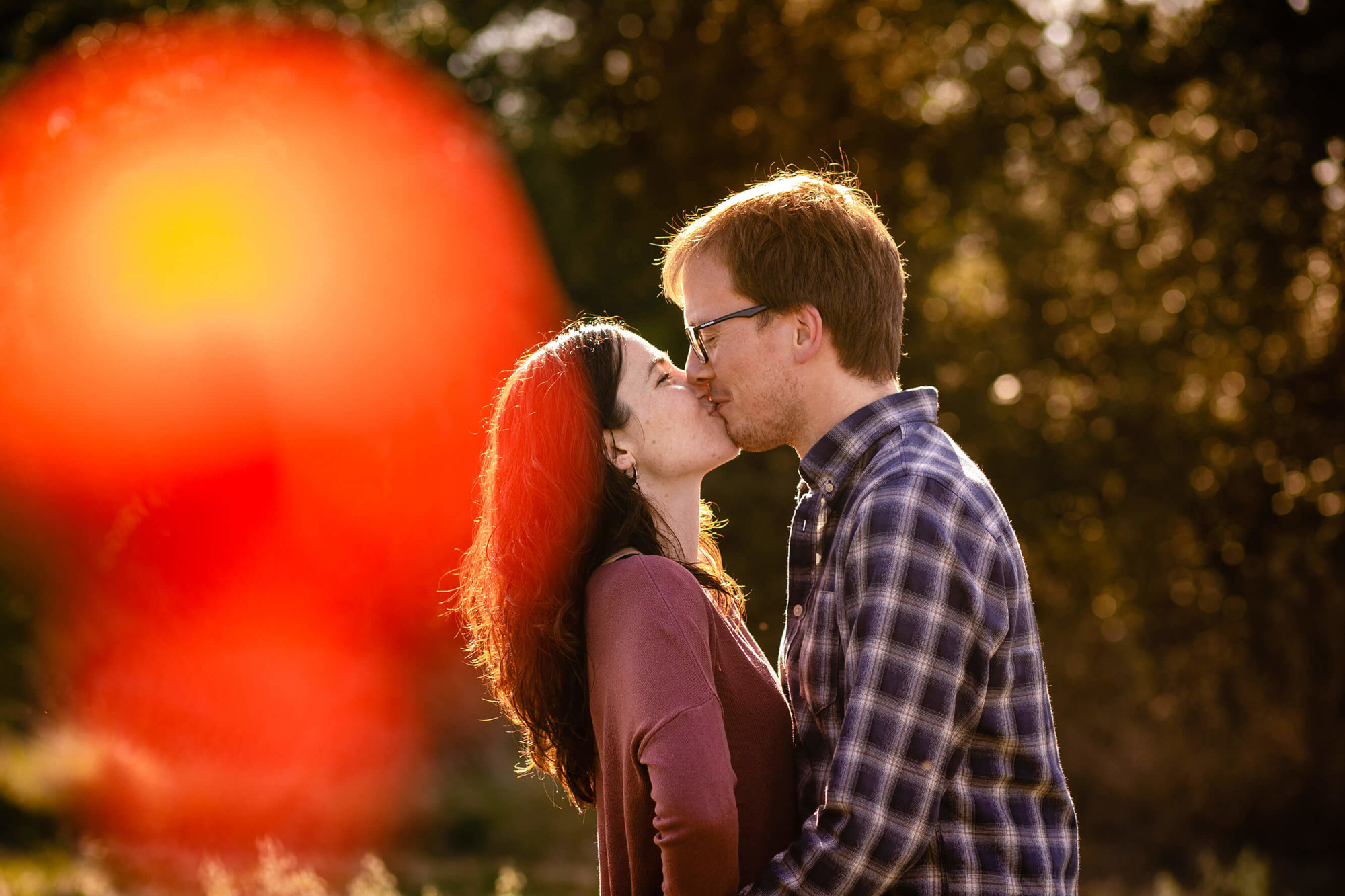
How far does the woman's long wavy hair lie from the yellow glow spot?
6383 mm

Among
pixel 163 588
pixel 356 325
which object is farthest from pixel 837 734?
pixel 163 588

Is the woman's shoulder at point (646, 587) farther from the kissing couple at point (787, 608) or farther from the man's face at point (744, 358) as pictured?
the man's face at point (744, 358)

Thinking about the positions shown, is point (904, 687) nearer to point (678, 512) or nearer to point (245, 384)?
point (678, 512)

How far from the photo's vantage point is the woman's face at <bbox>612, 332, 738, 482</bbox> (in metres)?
2.59

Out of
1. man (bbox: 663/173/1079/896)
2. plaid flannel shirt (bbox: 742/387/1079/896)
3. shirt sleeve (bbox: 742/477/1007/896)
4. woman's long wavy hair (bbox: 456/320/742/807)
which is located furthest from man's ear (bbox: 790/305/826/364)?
shirt sleeve (bbox: 742/477/1007/896)

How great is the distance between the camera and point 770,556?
998cm

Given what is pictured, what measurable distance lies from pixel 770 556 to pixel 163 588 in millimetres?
5254

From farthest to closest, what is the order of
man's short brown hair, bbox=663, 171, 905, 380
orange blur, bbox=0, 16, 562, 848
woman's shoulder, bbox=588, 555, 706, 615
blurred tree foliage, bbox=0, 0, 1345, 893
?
blurred tree foliage, bbox=0, 0, 1345, 893
orange blur, bbox=0, 16, 562, 848
man's short brown hair, bbox=663, 171, 905, 380
woman's shoulder, bbox=588, 555, 706, 615

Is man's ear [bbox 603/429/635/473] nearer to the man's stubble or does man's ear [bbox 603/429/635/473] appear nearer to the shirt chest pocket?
the man's stubble

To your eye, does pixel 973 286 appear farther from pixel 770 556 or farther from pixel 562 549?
pixel 562 549

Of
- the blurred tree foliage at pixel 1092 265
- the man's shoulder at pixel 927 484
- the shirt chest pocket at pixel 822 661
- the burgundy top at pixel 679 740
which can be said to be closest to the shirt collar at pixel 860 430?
the man's shoulder at pixel 927 484

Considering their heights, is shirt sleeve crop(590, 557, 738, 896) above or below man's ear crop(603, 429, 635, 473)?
below

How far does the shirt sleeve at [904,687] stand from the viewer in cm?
193

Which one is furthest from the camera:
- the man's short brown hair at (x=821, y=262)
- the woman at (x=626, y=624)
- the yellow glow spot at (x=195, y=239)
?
the yellow glow spot at (x=195, y=239)
